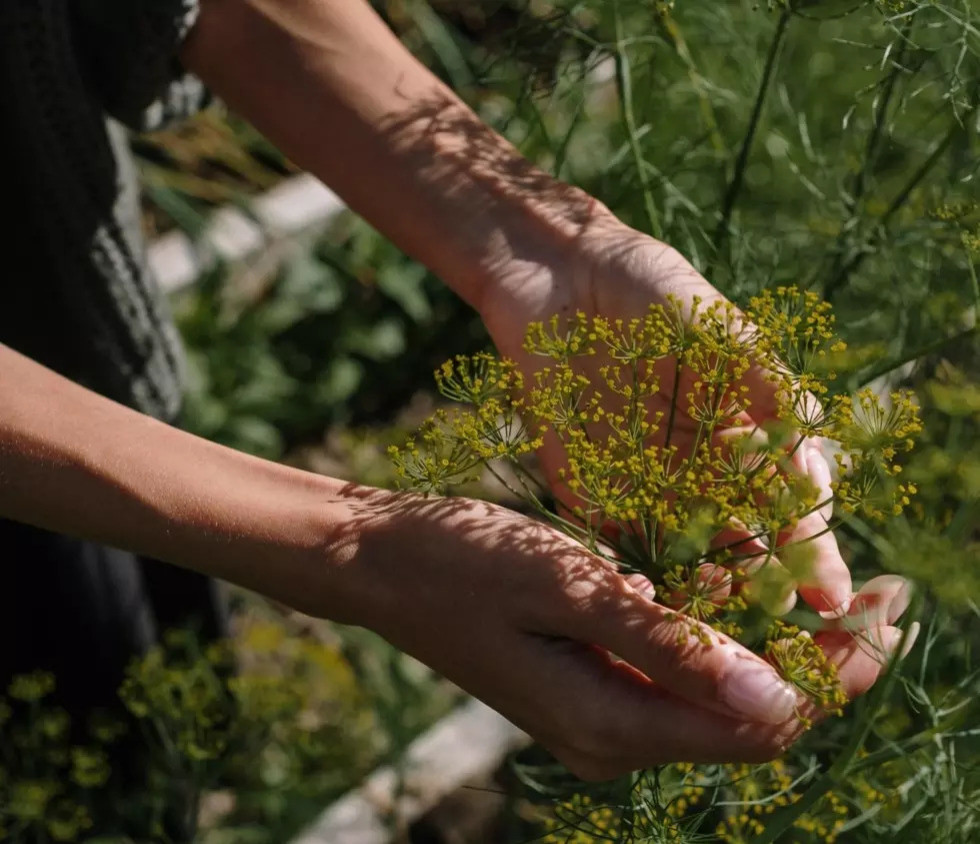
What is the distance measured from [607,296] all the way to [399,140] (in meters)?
0.29

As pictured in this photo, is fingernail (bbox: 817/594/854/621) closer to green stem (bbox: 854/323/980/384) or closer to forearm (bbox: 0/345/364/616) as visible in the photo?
green stem (bbox: 854/323/980/384)

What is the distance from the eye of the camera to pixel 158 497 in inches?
37.9

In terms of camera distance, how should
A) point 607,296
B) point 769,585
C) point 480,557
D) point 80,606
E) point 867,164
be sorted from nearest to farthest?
1. point 769,585
2. point 480,557
3. point 607,296
4. point 867,164
5. point 80,606

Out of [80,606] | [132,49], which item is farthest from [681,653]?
[80,606]

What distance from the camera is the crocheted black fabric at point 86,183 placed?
3.98 feet

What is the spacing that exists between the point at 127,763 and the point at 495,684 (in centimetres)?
125

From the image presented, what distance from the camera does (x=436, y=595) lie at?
0.91 m

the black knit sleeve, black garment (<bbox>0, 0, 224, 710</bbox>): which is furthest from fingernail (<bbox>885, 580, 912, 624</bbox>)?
the black knit sleeve

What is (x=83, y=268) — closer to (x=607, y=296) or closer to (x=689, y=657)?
(x=607, y=296)

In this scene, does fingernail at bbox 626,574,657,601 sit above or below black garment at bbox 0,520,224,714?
above

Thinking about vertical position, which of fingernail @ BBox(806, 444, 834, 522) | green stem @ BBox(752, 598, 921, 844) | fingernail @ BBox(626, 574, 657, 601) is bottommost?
green stem @ BBox(752, 598, 921, 844)

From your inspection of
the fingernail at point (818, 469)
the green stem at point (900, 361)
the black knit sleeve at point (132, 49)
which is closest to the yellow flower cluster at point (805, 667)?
the fingernail at point (818, 469)

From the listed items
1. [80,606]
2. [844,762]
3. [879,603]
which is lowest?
[80,606]

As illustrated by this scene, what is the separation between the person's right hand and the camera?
86cm
